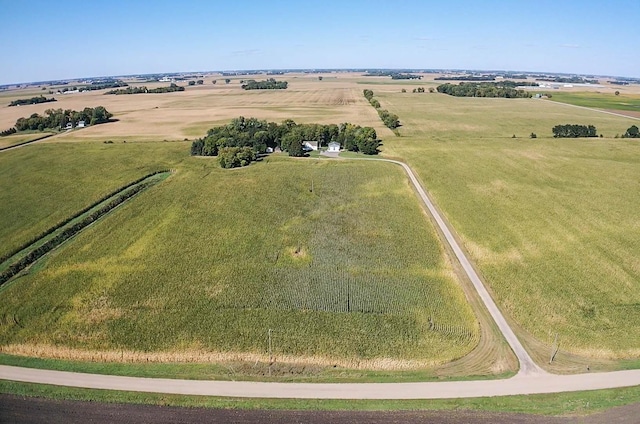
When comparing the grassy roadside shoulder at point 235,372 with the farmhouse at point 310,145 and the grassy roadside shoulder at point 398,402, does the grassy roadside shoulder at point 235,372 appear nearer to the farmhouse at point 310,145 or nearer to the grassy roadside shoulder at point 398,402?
the grassy roadside shoulder at point 398,402

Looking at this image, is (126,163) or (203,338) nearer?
(203,338)

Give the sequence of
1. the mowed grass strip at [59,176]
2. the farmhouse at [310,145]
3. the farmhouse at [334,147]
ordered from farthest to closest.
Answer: the farmhouse at [310,145], the farmhouse at [334,147], the mowed grass strip at [59,176]

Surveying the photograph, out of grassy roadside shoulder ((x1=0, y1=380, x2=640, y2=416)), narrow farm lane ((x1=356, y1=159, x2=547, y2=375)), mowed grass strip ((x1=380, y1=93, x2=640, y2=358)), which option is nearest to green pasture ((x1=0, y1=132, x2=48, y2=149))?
mowed grass strip ((x1=380, y1=93, x2=640, y2=358))

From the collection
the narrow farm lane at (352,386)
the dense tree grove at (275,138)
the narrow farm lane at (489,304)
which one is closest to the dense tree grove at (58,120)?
the dense tree grove at (275,138)

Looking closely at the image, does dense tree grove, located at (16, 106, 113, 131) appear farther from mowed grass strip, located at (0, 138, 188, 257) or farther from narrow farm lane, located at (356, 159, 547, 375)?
narrow farm lane, located at (356, 159, 547, 375)

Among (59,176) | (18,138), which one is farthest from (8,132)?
(59,176)

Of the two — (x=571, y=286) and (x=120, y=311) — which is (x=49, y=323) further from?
(x=571, y=286)

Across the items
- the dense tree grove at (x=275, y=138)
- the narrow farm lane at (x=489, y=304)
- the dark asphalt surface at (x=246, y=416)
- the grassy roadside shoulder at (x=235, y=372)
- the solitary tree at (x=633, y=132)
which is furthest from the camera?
the solitary tree at (x=633, y=132)

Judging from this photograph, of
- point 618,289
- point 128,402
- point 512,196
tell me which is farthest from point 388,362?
point 512,196
